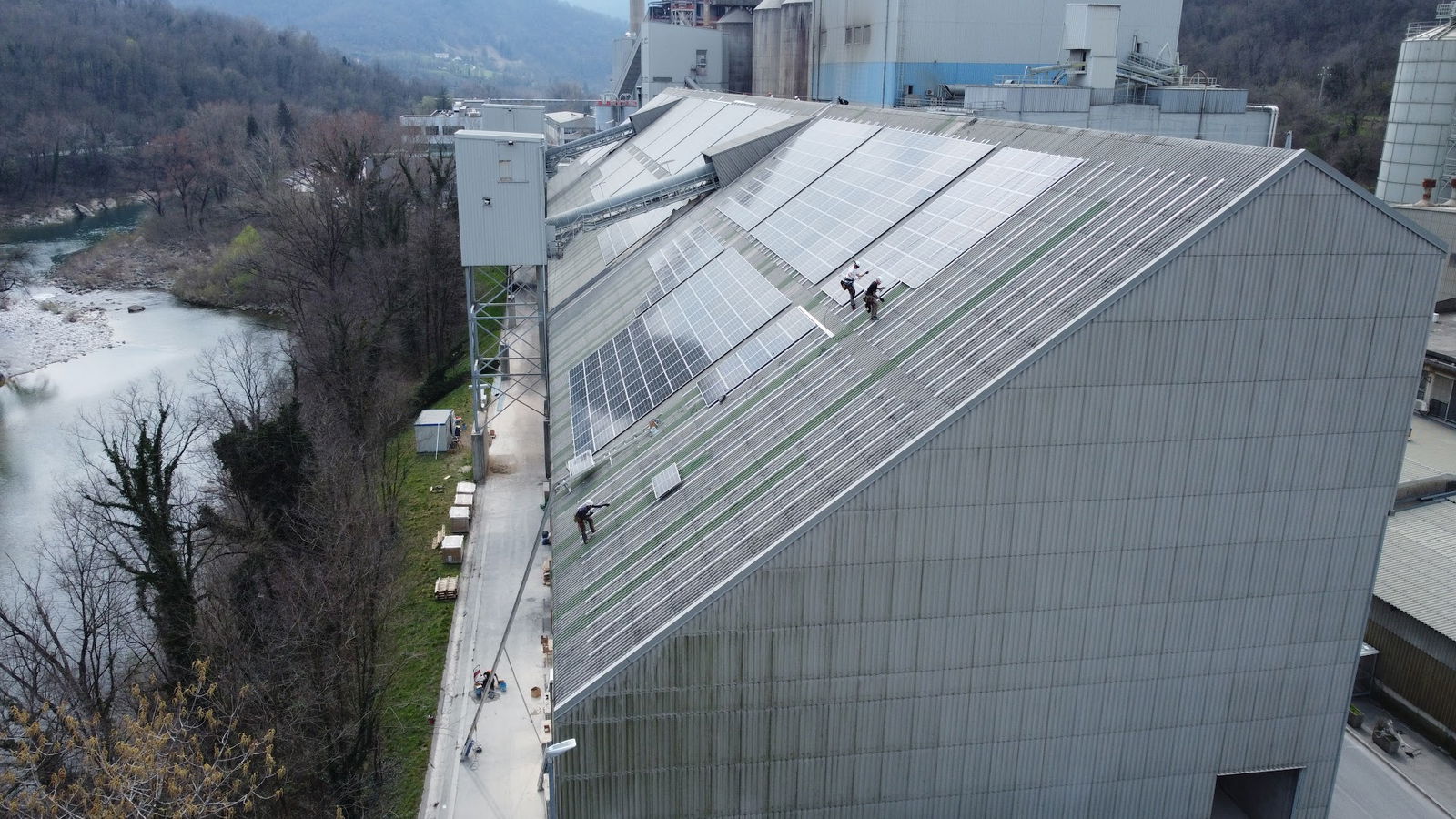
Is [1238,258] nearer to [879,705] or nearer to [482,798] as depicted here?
[879,705]

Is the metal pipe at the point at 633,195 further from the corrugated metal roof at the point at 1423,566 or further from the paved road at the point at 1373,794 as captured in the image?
the paved road at the point at 1373,794

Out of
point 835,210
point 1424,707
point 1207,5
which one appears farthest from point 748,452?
point 1207,5

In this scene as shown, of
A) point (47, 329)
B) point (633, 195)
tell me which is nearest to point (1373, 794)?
point (633, 195)

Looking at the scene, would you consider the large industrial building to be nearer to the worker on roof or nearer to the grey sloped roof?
the grey sloped roof

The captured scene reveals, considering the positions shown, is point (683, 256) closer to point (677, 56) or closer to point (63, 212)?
point (677, 56)

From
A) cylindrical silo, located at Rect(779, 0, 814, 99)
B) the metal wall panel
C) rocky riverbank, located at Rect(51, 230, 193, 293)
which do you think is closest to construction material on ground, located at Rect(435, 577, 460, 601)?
the metal wall panel

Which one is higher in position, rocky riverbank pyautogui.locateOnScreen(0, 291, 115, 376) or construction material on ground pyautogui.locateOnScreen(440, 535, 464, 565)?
construction material on ground pyautogui.locateOnScreen(440, 535, 464, 565)

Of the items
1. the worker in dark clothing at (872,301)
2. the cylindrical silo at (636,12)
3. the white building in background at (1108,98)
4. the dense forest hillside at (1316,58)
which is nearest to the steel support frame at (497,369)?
the worker in dark clothing at (872,301)

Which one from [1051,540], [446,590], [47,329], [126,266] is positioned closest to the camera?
[1051,540]
